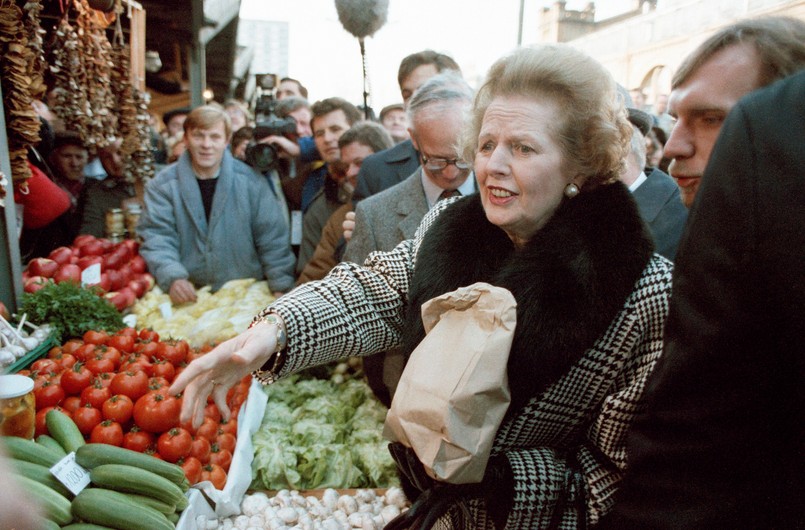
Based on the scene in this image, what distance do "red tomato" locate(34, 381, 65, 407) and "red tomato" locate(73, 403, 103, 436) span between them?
0.52 feet

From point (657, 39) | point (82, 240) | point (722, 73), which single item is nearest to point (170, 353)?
point (82, 240)

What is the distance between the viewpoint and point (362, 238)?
9.27ft

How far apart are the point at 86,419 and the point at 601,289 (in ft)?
6.55

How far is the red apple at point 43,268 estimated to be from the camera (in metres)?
3.80

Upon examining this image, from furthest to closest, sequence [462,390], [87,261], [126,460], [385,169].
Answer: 1. [87,261]
2. [385,169]
3. [126,460]
4. [462,390]

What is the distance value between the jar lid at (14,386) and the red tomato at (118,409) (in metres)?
0.37

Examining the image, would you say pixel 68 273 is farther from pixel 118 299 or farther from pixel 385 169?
pixel 385 169

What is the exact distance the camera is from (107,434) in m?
2.19

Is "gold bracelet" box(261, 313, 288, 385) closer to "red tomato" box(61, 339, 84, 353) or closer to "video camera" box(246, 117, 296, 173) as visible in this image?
"red tomato" box(61, 339, 84, 353)

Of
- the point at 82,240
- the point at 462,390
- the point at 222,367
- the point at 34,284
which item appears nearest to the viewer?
the point at 462,390

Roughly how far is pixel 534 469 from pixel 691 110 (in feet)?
3.16

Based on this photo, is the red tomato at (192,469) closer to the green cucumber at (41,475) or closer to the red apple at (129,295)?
the green cucumber at (41,475)

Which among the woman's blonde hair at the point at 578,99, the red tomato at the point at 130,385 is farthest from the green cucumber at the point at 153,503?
the woman's blonde hair at the point at 578,99

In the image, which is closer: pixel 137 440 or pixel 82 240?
pixel 137 440
